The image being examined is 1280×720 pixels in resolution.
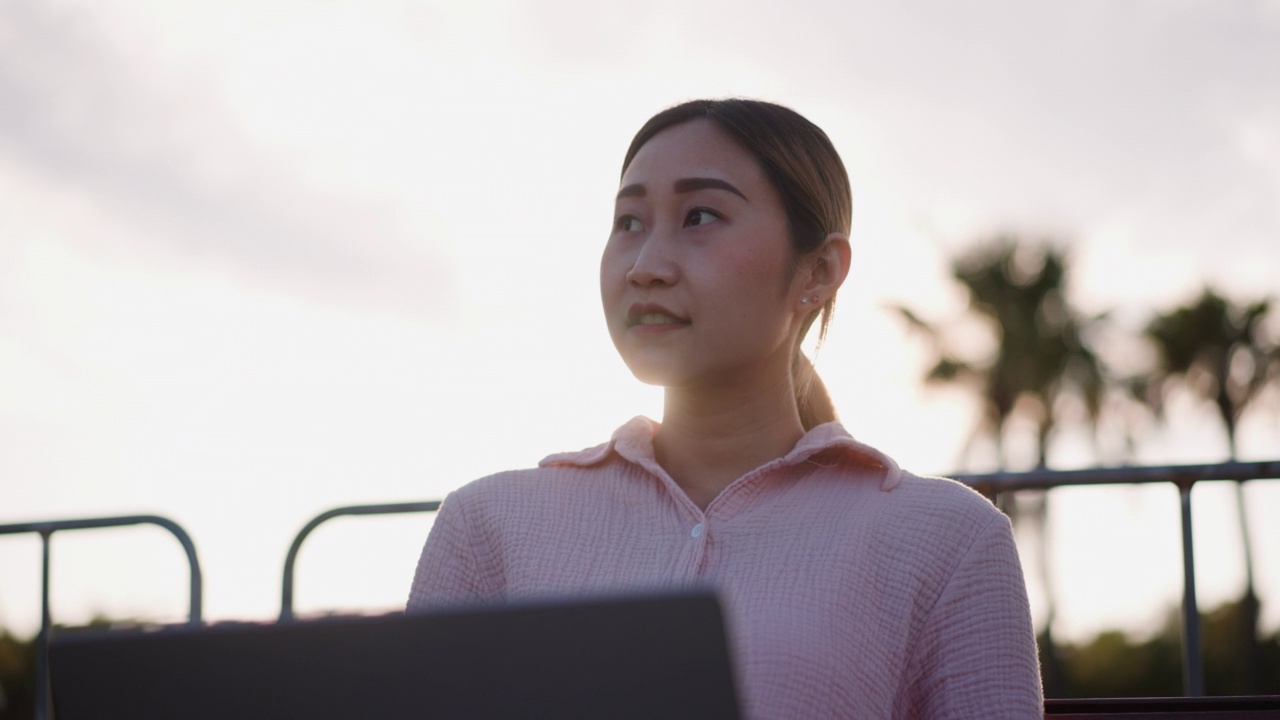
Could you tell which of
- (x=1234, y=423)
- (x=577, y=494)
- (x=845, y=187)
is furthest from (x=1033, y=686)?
(x=1234, y=423)

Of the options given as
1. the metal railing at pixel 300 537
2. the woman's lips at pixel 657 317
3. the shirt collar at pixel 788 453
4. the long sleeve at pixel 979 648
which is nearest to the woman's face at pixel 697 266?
the woman's lips at pixel 657 317

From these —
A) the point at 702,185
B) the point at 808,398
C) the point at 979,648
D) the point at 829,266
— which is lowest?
the point at 979,648

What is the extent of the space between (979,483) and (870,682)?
1.36 metres

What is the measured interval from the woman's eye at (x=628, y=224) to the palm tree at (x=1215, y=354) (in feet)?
87.2

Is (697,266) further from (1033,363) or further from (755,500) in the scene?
(1033,363)

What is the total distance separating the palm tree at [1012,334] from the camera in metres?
24.2

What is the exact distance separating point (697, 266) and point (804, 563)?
55 centimetres

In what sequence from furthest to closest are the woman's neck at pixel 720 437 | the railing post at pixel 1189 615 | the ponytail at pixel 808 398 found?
the railing post at pixel 1189 615 → the ponytail at pixel 808 398 → the woman's neck at pixel 720 437

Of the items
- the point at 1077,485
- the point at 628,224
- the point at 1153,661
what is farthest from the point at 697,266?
the point at 1153,661

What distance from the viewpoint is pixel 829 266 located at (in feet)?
8.44

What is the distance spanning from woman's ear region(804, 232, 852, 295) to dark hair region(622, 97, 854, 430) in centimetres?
2

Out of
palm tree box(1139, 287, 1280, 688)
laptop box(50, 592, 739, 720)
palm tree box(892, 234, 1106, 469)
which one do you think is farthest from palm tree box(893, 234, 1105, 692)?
laptop box(50, 592, 739, 720)

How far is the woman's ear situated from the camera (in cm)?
254

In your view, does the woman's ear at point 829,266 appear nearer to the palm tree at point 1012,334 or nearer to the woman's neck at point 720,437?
the woman's neck at point 720,437
